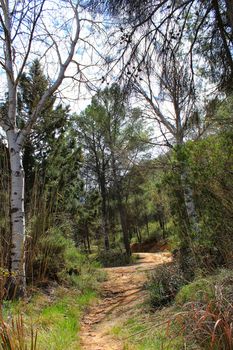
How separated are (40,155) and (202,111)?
5.13 meters

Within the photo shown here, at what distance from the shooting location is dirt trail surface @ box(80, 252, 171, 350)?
4091 millimetres

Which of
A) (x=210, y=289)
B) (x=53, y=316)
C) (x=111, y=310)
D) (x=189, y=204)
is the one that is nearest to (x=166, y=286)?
(x=111, y=310)

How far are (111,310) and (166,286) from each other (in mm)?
1206

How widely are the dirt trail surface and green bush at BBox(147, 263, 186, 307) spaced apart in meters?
0.46

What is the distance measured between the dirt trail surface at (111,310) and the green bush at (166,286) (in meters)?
0.46

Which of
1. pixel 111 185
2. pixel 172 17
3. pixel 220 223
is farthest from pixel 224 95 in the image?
pixel 111 185

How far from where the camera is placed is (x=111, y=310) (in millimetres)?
6012

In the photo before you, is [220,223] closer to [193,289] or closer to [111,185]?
[193,289]

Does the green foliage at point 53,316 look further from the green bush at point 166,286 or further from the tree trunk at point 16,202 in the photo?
the green bush at point 166,286

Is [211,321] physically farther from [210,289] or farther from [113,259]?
[113,259]

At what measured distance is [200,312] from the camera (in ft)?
8.41

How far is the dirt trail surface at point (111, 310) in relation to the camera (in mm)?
4091

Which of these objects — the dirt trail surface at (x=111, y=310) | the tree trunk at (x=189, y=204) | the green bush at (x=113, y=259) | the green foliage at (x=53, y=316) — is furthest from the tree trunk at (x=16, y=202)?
the green bush at (x=113, y=259)

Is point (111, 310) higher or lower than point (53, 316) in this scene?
lower
